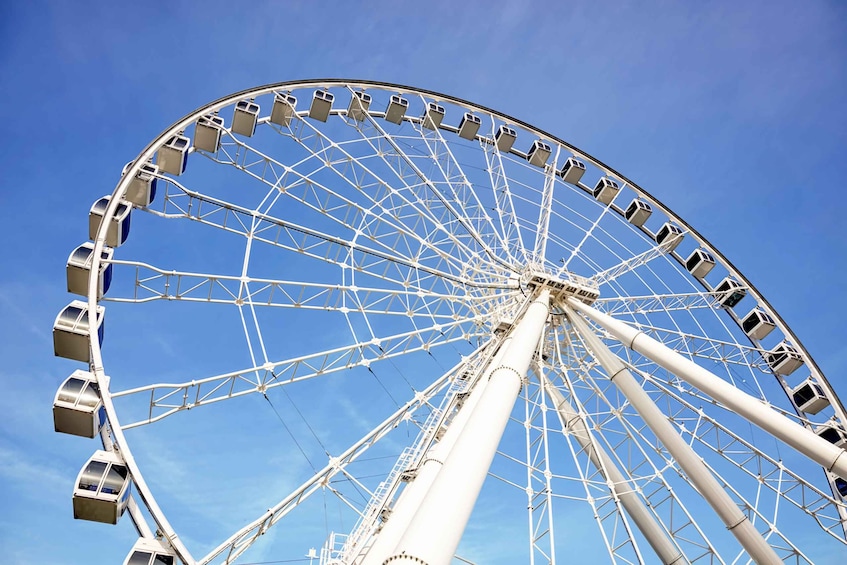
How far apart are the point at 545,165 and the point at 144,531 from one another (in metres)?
21.0

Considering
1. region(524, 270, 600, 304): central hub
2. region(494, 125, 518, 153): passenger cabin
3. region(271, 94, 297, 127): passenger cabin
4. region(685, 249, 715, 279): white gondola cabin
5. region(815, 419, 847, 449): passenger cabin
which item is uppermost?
region(494, 125, 518, 153): passenger cabin

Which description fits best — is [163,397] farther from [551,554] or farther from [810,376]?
[810,376]

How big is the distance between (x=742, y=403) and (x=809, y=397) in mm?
13847

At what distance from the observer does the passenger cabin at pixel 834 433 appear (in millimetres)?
22656

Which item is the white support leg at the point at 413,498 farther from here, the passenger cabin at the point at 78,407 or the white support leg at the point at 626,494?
the passenger cabin at the point at 78,407

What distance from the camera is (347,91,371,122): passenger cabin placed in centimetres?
2355

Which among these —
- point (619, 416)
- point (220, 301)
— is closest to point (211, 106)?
point (220, 301)

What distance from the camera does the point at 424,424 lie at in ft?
65.2

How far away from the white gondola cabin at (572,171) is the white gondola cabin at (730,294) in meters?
7.18

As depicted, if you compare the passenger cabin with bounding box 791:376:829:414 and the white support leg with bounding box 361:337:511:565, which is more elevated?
the passenger cabin with bounding box 791:376:829:414

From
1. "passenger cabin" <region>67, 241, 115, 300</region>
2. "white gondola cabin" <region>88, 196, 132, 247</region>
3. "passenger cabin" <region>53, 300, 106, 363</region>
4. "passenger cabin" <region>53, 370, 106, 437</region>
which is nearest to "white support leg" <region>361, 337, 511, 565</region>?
"passenger cabin" <region>53, 370, 106, 437</region>

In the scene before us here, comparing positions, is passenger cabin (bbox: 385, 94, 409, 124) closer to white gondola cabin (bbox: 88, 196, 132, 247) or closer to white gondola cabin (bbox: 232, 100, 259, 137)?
white gondola cabin (bbox: 232, 100, 259, 137)

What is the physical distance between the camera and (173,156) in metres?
18.2

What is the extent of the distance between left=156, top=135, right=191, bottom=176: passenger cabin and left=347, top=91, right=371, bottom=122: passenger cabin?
7.10 metres
